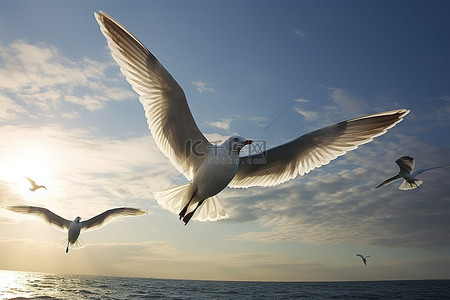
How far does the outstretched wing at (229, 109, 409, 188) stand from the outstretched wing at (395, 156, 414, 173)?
29.2ft

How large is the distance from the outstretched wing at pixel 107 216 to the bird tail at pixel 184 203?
5.79m

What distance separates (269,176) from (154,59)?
3597mm

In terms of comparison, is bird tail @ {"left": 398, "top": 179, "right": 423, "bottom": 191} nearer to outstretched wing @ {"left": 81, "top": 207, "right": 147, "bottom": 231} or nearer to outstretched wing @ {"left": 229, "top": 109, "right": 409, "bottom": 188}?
outstretched wing @ {"left": 229, "top": 109, "right": 409, "bottom": 188}

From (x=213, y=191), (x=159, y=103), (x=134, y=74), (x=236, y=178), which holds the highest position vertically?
(x=134, y=74)

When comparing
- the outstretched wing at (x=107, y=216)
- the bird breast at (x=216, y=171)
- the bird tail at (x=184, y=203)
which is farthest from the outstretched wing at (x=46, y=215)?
the bird breast at (x=216, y=171)

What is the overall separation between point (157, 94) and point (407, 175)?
12835 mm

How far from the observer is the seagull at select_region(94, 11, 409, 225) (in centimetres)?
605

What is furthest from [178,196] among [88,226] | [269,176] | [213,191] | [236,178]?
[88,226]

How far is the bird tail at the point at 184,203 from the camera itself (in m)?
6.99

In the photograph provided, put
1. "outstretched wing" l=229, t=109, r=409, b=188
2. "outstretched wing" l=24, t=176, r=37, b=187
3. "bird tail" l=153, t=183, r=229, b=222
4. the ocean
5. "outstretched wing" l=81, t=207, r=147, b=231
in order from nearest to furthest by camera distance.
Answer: "bird tail" l=153, t=183, r=229, b=222, "outstretched wing" l=229, t=109, r=409, b=188, "outstretched wing" l=81, t=207, r=147, b=231, "outstretched wing" l=24, t=176, r=37, b=187, the ocean

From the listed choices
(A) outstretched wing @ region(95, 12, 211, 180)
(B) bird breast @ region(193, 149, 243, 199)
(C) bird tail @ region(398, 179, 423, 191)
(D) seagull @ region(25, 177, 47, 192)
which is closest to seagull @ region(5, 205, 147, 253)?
(D) seagull @ region(25, 177, 47, 192)

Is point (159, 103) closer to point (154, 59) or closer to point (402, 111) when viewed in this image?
point (154, 59)

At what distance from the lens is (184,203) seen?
22.6 ft

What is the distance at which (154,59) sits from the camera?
6.23 m
